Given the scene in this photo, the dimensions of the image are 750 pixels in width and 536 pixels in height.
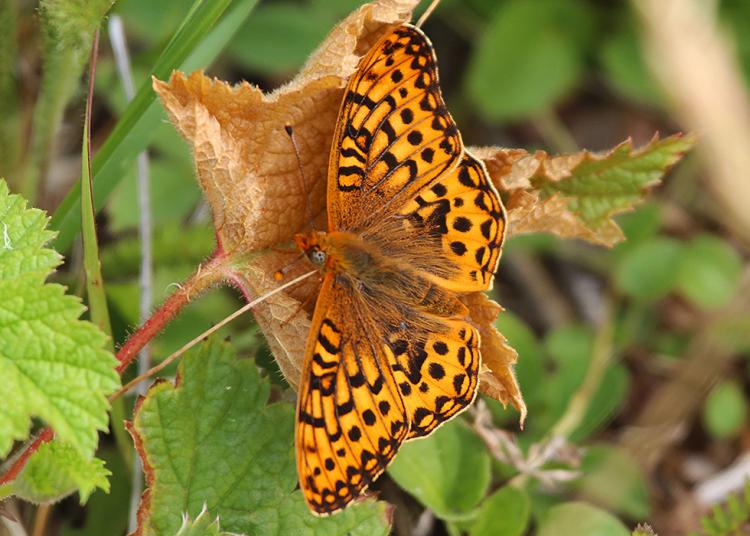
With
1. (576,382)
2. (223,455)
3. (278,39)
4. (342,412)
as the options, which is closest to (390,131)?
(342,412)

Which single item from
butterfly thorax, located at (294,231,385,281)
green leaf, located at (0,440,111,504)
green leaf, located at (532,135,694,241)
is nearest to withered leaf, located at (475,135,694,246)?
green leaf, located at (532,135,694,241)

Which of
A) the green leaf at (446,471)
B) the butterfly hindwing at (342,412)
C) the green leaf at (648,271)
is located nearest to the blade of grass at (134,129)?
the butterfly hindwing at (342,412)

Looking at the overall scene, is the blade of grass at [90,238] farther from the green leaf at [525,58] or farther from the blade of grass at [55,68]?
the green leaf at [525,58]

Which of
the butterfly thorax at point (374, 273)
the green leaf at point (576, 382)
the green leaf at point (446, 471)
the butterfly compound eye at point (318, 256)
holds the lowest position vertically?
the green leaf at point (576, 382)

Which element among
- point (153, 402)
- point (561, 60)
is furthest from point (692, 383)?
point (153, 402)

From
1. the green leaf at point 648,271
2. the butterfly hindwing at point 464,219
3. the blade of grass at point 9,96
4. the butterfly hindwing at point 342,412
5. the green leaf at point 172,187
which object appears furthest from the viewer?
the green leaf at point 648,271

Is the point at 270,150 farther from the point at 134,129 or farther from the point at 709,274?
the point at 709,274

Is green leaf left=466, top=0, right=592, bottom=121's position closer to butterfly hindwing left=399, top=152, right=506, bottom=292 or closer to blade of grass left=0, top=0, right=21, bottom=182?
butterfly hindwing left=399, top=152, right=506, bottom=292
